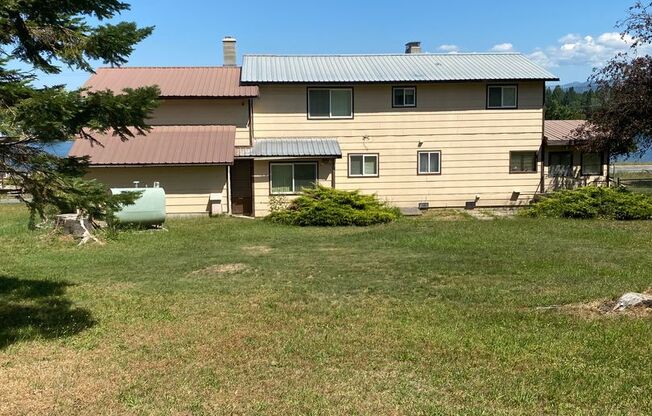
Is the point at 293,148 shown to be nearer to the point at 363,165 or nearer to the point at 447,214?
the point at 363,165

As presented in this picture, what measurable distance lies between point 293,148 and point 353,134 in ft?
8.63

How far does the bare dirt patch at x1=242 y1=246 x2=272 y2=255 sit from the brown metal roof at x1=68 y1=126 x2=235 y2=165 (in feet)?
22.1

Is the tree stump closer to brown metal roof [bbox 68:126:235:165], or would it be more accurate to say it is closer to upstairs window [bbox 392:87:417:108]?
brown metal roof [bbox 68:126:235:165]

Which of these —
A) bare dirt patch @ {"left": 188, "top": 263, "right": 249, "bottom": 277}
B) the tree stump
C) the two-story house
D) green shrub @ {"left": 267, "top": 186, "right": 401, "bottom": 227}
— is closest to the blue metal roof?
the two-story house

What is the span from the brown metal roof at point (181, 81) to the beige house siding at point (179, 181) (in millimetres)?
2838

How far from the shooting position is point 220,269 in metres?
10.4

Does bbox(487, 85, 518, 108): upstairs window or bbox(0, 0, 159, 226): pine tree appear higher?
bbox(487, 85, 518, 108): upstairs window

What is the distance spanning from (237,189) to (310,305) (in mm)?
14567

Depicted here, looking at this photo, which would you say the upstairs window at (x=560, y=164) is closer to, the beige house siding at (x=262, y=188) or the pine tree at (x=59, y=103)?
the beige house siding at (x=262, y=188)

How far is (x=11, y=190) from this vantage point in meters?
5.59

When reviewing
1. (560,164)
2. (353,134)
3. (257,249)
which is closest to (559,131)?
(560,164)

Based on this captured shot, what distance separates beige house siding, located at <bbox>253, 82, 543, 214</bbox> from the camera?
21.7 meters

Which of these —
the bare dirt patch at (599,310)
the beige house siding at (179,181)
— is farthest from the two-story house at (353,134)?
the bare dirt patch at (599,310)

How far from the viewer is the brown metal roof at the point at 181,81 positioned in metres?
20.8
